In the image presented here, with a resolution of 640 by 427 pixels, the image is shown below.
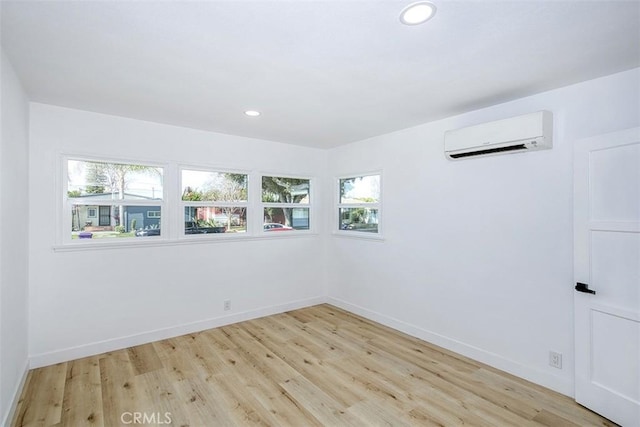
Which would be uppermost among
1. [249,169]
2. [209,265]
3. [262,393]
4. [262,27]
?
[262,27]

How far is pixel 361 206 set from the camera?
15.0ft

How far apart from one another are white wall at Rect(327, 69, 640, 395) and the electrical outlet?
0.04 metres

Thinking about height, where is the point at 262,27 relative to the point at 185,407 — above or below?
above

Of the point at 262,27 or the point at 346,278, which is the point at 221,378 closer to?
the point at 346,278

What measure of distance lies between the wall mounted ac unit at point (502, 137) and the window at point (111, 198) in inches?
129

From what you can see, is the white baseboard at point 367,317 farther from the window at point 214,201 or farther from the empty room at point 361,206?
the window at point 214,201

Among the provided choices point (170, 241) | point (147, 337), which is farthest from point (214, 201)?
point (147, 337)

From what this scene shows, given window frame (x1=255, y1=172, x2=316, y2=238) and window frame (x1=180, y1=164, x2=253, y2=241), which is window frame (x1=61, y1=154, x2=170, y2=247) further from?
window frame (x1=255, y1=172, x2=316, y2=238)

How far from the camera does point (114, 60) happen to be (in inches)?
83.4

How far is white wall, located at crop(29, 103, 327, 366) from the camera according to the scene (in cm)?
299

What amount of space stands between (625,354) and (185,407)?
3191 millimetres

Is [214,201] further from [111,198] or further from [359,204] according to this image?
[359,204]

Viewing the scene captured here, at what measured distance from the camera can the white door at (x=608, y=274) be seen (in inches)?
84.7

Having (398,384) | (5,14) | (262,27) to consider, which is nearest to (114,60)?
(5,14)
